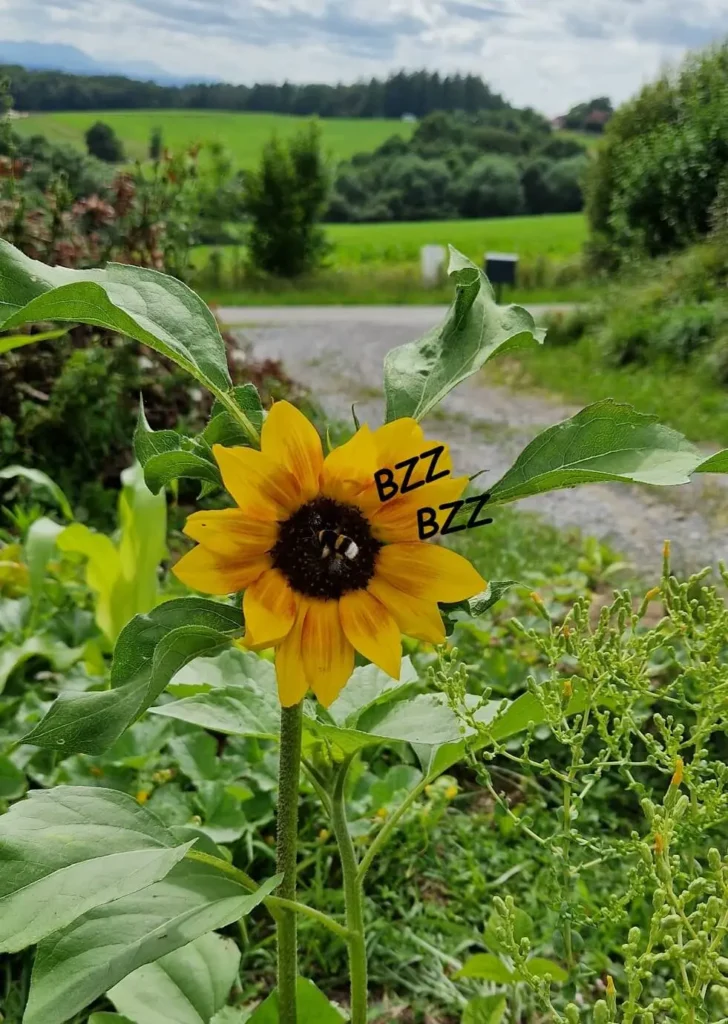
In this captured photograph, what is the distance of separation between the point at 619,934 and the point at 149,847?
1.93 ft

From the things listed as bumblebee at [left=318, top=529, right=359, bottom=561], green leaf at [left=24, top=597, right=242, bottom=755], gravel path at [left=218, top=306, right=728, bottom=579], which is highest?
bumblebee at [left=318, top=529, right=359, bottom=561]

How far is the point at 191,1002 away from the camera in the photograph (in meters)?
0.65

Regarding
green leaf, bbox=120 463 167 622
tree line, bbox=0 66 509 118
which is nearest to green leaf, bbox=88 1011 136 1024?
green leaf, bbox=120 463 167 622

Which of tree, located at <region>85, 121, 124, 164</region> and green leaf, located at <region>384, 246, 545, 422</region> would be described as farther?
tree, located at <region>85, 121, 124, 164</region>

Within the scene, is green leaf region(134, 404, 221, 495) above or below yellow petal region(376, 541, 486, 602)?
above

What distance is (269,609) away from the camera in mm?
411

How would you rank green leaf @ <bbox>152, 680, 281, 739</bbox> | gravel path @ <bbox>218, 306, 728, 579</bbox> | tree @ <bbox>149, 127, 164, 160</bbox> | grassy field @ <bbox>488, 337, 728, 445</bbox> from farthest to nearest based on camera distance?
grassy field @ <bbox>488, 337, 728, 445</bbox> < tree @ <bbox>149, 127, 164, 160</bbox> < gravel path @ <bbox>218, 306, 728, 579</bbox> < green leaf @ <bbox>152, 680, 281, 739</bbox>

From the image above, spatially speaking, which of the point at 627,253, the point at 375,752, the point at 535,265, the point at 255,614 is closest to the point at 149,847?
the point at 255,614

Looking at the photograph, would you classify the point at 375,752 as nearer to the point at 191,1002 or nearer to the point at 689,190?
the point at 191,1002

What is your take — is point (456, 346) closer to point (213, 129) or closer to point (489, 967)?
point (489, 967)

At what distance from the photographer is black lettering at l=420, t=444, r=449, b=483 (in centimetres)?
42

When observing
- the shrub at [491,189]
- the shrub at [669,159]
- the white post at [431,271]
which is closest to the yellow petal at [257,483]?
the shrub at [669,159]

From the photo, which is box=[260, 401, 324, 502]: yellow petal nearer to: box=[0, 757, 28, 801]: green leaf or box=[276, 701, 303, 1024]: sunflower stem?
box=[276, 701, 303, 1024]: sunflower stem

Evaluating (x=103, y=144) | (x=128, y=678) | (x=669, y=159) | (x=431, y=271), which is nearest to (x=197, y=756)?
(x=128, y=678)
